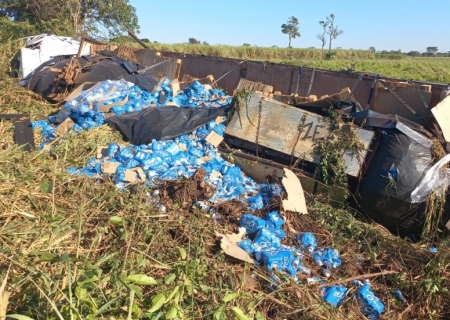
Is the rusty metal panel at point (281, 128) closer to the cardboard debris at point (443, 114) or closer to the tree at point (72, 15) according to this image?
the cardboard debris at point (443, 114)

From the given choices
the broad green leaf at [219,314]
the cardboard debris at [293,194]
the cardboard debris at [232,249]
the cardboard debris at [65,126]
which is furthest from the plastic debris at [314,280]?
the cardboard debris at [65,126]

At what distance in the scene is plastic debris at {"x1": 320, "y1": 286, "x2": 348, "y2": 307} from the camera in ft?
9.74

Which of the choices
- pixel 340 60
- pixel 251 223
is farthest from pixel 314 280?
pixel 340 60

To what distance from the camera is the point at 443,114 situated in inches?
193

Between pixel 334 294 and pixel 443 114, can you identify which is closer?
pixel 334 294

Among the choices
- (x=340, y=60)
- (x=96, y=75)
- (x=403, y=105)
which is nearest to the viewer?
(x=403, y=105)

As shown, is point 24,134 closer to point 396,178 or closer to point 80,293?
point 80,293

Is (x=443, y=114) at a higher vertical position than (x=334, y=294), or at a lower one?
higher

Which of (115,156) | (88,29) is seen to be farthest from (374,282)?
(88,29)

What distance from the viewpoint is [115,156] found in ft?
16.2

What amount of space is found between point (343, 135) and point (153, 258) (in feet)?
9.95

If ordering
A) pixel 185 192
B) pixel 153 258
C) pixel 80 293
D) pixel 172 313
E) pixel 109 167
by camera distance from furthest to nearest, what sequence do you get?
pixel 109 167 < pixel 185 192 < pixel 153 258 < pixel 172 313 < pixel 80 293

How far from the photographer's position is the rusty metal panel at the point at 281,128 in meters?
4.79

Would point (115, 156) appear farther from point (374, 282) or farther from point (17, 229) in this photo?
point (374, 282)
